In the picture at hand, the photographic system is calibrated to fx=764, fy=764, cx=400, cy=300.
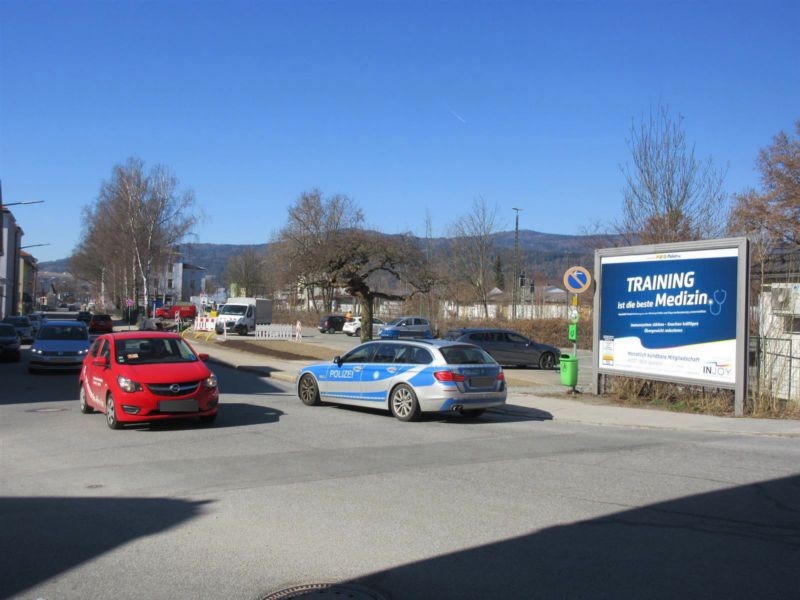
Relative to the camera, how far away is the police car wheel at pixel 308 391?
15844 millimetres

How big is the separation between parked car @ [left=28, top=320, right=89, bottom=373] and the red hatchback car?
925cm

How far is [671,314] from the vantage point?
16.3 meters

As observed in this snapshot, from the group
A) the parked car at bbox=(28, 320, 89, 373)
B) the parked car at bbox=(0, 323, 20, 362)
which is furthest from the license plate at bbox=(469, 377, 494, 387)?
the parked car at bbox=(0, 323, 20, 362)

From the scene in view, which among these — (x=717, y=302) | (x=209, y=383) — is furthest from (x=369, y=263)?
(x=209, y=383)

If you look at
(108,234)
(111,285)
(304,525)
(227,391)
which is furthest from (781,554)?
(111,285)

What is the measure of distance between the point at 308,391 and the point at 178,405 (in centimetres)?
433

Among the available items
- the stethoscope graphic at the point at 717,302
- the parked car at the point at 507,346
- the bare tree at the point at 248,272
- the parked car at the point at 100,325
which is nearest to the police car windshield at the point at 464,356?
the stethoscope graphic at the point at 717,302

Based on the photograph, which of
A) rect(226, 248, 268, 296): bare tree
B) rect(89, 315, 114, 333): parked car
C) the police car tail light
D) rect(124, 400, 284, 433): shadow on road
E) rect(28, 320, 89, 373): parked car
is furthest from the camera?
rect(226, 248, 268, 296): bare tree

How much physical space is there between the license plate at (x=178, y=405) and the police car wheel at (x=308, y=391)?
3965 millimetres

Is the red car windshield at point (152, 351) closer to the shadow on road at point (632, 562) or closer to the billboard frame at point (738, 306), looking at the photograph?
the shadow on road at point (632, 562)

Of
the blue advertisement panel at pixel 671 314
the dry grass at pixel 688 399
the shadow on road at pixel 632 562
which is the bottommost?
the shadow on road at pixel 632 562

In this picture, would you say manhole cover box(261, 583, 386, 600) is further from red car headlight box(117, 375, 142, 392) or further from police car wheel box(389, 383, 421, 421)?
police car wheel box(389, 383, 421, 421)

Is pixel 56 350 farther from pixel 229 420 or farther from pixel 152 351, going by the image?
pixel 229 420

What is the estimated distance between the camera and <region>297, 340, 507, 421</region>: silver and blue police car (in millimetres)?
13367
